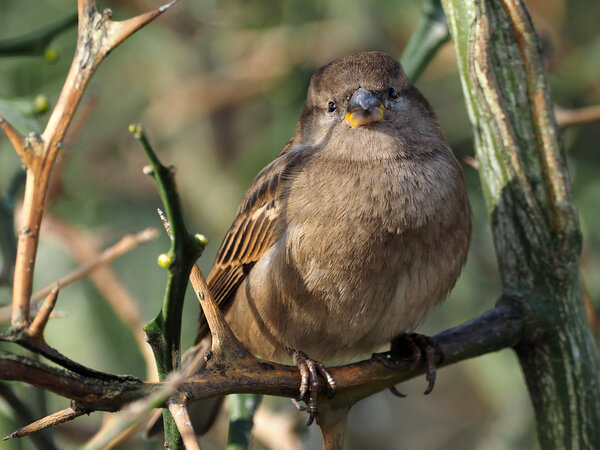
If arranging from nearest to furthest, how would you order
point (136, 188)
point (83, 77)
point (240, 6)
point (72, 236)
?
point (83, 77), point (72, 236), point (240, 6), point (136, 188)

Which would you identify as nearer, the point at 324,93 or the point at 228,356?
the point at 228,356

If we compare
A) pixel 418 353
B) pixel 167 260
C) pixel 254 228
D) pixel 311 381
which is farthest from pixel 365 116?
pixel 167 260

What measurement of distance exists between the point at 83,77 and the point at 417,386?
3.91 meters

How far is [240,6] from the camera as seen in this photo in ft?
15.3

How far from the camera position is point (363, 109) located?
2.81m

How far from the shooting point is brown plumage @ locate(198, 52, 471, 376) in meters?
2.60

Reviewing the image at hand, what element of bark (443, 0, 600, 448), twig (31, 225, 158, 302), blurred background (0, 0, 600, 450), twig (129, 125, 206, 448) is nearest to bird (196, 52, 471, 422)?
bark (443, 0, 600, 448)

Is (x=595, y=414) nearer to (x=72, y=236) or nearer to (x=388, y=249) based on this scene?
(x=388, y=249)

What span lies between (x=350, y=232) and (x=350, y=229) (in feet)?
0.04

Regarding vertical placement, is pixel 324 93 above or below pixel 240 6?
below

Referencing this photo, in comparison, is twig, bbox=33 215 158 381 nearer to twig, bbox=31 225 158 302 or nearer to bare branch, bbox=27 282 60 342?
twig, bbox=31 225 158 302

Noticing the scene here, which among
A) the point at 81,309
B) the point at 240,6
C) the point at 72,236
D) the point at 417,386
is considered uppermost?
the point at 240,6

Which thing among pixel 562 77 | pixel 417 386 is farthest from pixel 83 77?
pixel 417 386

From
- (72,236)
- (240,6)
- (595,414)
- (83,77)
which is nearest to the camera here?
(83,77)
